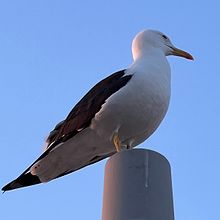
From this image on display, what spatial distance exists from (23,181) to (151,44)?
227cm

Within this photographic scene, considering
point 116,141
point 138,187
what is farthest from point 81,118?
point 138,187

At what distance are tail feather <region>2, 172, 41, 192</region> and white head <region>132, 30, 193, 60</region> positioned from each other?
185cm

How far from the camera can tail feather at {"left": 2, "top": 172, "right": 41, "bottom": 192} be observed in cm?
508

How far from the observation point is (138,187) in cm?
336

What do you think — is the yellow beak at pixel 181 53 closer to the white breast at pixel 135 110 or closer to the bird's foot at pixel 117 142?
the white breast at pixel 135 110

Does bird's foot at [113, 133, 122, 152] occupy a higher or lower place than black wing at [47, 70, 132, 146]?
lower

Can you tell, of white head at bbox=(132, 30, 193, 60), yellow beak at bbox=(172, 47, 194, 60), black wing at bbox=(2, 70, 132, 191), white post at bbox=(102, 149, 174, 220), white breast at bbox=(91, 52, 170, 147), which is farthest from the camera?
yellow beak at bbox=(172, 47, 194, 60)

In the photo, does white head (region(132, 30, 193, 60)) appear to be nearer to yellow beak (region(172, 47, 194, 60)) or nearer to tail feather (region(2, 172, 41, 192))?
yellow beak (region(172, 47, 194, 60))

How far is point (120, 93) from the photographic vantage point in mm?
5078

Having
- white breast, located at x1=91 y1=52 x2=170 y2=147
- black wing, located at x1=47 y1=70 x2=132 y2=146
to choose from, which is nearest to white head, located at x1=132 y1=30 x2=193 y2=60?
black wing, located at x1=47 y1=70 x2=132 y2=146

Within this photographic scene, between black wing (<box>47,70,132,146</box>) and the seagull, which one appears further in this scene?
black wing (<box>47,70,132,146</box>)

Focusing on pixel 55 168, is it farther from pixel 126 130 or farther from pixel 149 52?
pixel 149 52

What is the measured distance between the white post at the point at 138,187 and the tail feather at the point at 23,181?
5.59 ft

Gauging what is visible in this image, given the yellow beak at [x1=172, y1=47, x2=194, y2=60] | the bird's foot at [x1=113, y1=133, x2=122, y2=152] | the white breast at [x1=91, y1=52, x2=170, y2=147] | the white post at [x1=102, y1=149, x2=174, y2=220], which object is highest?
the yellow beak at [x1=172, y1=47, x2=194, y2=60]
